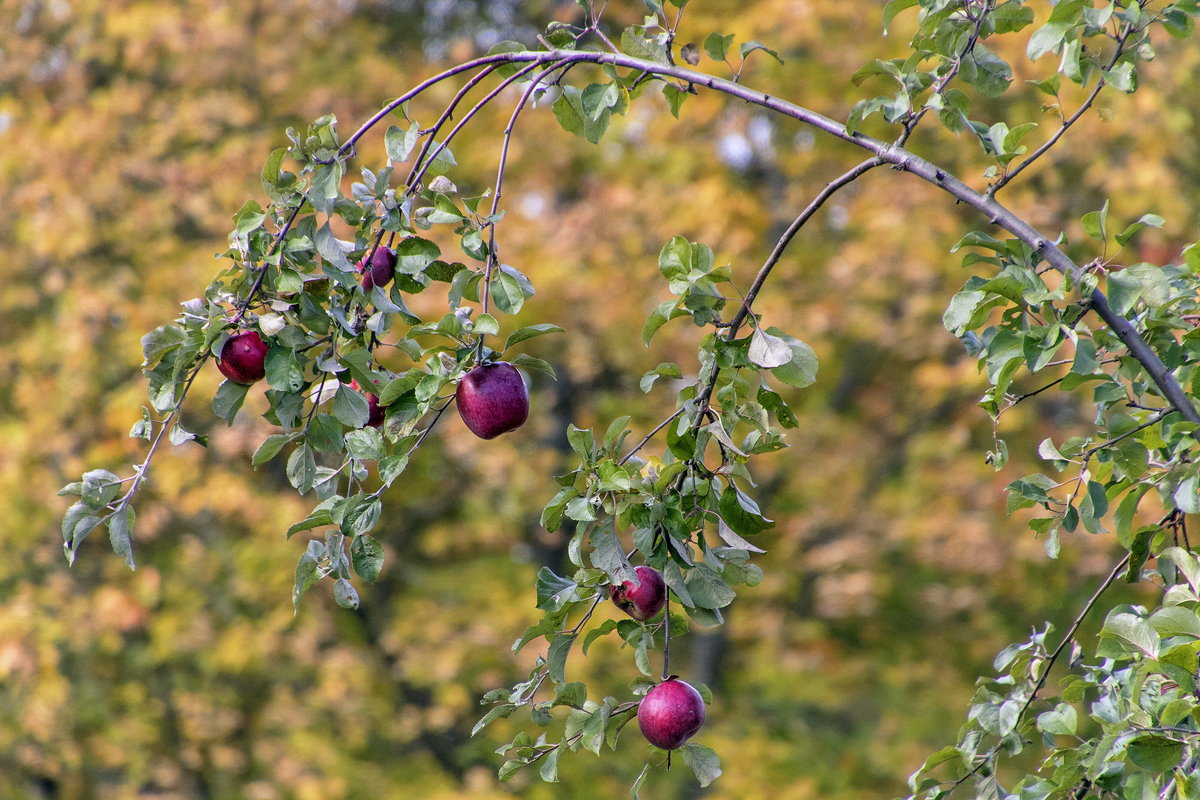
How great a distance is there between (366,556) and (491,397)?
0.19 m

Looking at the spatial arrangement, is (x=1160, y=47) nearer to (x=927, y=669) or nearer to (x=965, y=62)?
(x=927, y=669)

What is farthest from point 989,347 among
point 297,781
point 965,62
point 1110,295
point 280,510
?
point 297,781

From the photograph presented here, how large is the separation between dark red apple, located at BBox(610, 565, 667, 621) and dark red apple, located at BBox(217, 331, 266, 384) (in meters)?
0.40

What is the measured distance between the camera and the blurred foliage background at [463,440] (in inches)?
200

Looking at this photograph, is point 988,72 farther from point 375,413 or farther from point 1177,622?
point 375,413

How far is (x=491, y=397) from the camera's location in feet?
3.74

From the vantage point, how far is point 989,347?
3.62 feet

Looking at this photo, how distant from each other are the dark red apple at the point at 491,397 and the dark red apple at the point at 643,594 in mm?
199

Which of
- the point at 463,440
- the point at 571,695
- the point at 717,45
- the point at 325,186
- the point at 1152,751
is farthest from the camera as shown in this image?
the point at 463,440

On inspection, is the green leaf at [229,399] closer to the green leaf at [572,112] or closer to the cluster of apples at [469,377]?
the cluster of apples at [469,377]

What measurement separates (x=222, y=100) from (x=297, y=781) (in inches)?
116

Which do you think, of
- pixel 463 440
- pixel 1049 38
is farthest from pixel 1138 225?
pixel 463 440

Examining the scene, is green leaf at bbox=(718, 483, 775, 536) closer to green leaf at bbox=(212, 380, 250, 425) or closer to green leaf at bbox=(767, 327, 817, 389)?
green leaf at bbox=(767, 327, 817, 389)

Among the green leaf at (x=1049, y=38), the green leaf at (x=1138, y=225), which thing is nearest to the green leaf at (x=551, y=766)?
the green leaf at (x=1138, y=225)
